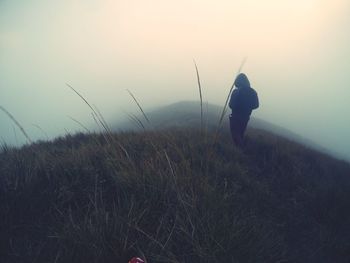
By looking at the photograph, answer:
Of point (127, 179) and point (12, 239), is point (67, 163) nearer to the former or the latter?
point (127, 179)

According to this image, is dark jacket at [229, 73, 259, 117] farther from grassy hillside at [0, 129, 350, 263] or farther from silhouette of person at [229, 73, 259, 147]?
grassy hillside at [0, 129, 350, 263]

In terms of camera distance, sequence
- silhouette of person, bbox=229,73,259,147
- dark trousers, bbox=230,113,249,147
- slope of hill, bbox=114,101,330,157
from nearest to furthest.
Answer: silhouette of person, bbox=229,73,259,147 → dark trousers, bbox=230,113,249,147 → slope of hill, bbox=114,101,330,157

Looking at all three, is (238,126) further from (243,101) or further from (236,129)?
(243,101)

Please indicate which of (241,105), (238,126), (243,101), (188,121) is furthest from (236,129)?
(188,121)

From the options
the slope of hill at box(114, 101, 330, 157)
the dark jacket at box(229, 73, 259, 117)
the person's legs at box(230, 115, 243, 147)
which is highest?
the dark jacket at box(229, 73, 259, 117)

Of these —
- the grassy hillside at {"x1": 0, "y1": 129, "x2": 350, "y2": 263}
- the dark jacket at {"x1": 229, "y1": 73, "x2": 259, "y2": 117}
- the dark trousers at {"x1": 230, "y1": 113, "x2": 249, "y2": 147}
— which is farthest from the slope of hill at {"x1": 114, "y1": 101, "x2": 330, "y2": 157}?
the grassy hillside at {"x1": 0, "y1": 129, "x2": 350, "y2": 263}

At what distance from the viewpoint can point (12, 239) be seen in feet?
11.6

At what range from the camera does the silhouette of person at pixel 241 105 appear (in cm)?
1061

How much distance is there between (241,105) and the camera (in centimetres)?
1062

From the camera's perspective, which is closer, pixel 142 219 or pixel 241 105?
pixel 142 219

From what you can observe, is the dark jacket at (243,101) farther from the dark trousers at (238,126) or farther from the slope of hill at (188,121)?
the slope of hill at (188,121)

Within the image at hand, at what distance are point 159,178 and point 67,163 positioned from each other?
1.47m

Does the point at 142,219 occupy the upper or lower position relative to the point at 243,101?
upper

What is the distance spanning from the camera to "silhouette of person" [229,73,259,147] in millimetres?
10609
